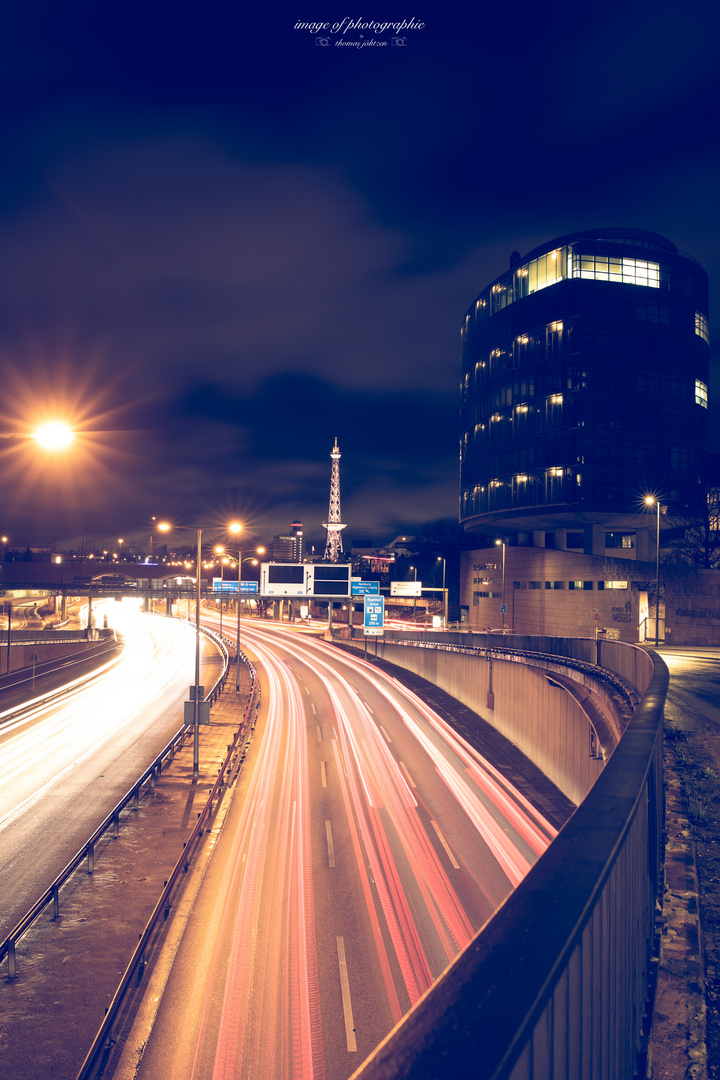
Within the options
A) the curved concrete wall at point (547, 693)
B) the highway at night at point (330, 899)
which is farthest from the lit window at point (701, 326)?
the highway at night at point (330, 899)

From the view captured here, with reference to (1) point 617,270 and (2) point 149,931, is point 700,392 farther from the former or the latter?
(2) point 149,931

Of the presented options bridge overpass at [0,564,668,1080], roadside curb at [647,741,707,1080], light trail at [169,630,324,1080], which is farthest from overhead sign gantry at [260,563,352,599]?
roadside curb at [647,741,707,1080]

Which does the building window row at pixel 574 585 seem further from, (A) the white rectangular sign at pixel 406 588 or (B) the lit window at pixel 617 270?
(B) the lit window at pixel 617 270

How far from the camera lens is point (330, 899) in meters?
16.6

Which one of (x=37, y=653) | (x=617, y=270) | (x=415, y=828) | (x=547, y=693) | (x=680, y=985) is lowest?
(x=415, y=828)

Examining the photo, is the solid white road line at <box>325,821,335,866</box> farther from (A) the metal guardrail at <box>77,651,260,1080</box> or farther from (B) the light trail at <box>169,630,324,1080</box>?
(A) the metal guardrail at <box>77,651,260,1080</box>

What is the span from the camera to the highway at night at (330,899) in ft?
37.2

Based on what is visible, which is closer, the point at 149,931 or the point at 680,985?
the point at 680,985

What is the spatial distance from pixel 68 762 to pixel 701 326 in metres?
86.7

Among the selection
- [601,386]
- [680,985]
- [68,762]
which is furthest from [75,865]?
[601,386]

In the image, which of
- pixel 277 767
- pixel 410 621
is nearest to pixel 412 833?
pixel 277 767

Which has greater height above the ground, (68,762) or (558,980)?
(558,980)

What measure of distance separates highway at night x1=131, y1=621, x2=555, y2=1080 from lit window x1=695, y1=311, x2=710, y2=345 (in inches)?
2778

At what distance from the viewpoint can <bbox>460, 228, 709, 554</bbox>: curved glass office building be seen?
73312mm
